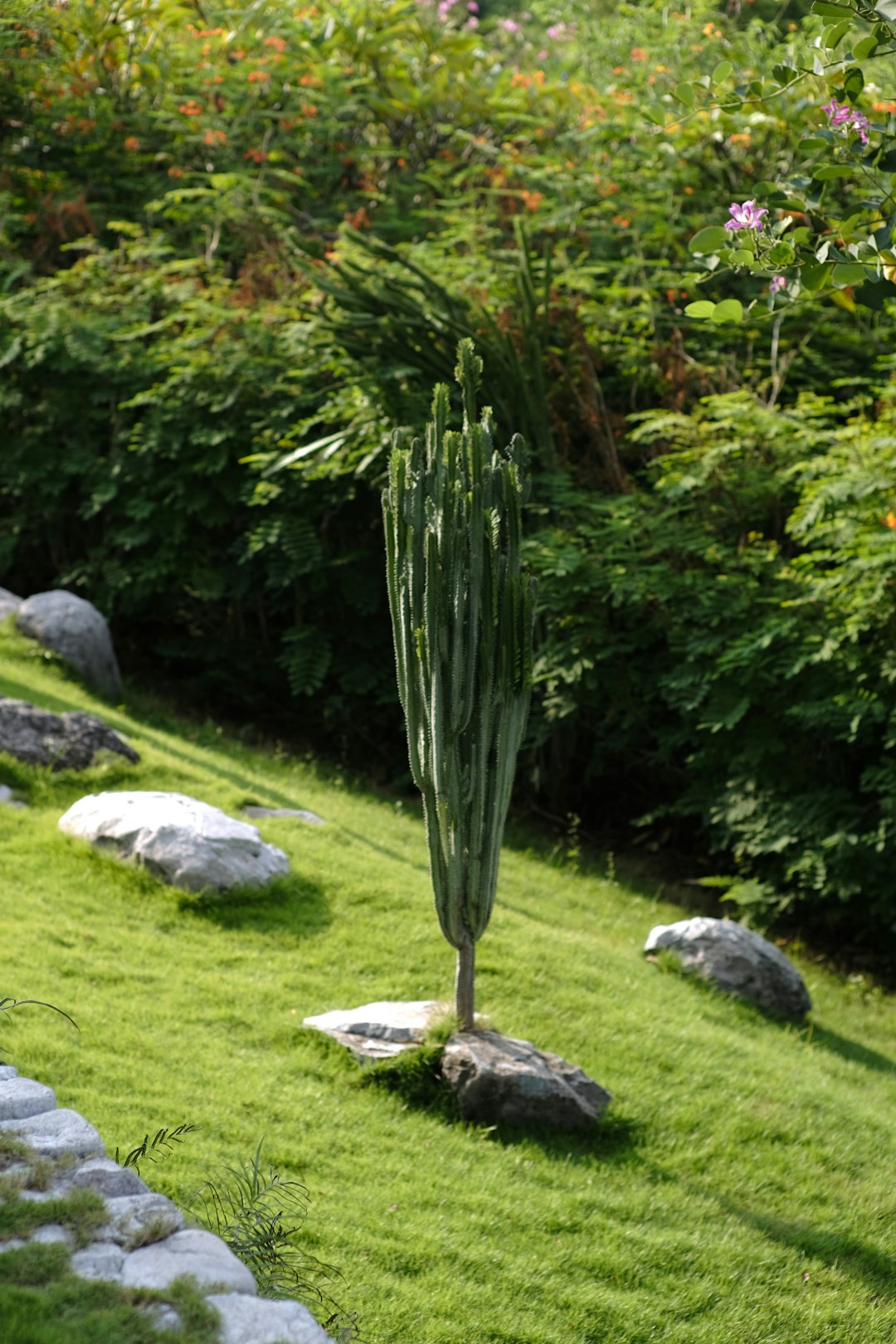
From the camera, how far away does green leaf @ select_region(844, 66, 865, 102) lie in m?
3.18

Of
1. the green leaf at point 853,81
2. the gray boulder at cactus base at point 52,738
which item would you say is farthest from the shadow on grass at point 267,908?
the green leaf at point 853,81

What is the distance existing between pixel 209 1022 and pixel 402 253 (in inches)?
267

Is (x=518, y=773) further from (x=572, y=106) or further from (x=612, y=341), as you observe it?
(x=572, y=106)

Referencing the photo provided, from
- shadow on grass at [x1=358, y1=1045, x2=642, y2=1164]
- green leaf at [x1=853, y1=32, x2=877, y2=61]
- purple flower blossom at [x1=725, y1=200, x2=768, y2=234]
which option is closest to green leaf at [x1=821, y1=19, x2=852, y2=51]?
green leaf at [x1=853, y1=32, x2=877, y2=61]

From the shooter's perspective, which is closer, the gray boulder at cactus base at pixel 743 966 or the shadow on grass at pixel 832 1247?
the shadow on grass at pixel 832 1247

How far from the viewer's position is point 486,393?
8922 mm

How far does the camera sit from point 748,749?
319 inches

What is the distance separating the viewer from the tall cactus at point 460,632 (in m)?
4.63

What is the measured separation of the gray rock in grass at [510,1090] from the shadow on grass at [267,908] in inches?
59.5

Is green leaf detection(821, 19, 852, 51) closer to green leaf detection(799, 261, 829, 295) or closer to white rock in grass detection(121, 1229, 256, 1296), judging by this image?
green leaf detection(799, 261, 829, 295)

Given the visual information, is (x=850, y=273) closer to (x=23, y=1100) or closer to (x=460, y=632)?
(x=460, y=632)

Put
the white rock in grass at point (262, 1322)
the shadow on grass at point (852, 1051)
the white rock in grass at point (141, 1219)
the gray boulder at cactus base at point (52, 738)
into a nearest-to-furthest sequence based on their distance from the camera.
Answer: the white rock in grass at point (262, 1322), the white rock in grass at point (141, 1219), the shadow on grass at point (852, 1051), the gray boulder at cactus base at point (52, 738)

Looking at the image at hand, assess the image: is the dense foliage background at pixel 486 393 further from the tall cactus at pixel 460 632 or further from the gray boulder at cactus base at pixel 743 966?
the tall cactus at pixel 460 632

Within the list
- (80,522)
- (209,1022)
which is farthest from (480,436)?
(80,522)
